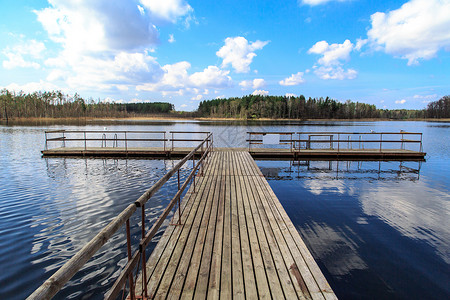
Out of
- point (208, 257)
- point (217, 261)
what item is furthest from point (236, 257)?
point (208, 257)

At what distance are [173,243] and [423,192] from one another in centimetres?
983

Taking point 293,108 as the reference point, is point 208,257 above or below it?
below

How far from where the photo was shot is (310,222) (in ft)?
20.3

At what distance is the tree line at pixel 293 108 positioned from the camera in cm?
9919

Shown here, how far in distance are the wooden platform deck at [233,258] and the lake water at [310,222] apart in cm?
118

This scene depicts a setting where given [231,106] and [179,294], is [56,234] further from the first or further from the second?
[231,106]


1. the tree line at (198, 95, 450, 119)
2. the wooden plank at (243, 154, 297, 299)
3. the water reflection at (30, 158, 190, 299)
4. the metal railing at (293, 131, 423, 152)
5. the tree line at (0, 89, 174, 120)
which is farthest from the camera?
the tree line at (198, 95, 450, 119)

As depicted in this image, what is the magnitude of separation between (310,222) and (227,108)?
106m

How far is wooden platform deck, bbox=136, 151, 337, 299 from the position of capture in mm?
2607

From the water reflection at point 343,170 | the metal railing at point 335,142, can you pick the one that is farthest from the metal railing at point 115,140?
the water reflection at point 343,170

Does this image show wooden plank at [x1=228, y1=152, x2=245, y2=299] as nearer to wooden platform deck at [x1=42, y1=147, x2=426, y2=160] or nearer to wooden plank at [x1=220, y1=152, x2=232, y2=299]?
wooden plank at [x1=220, y1=152, x2=232, y2=299]

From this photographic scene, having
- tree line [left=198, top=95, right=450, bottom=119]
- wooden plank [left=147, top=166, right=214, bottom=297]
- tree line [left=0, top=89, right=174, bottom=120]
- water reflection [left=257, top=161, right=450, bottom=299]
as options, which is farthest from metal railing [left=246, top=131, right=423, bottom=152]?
tree line [left=0, top=89, right=174, bottom=120]

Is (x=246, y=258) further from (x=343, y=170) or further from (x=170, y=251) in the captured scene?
(x=343, y=170)

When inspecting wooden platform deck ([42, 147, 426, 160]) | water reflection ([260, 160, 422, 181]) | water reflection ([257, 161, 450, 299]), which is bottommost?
water reflection ([257, 161, 450, 299])
